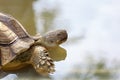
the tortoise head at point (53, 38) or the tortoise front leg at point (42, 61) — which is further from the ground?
the tortoise head at point (53, 38)

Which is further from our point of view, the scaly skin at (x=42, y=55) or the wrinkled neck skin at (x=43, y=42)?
the wrinkled neck skin at (x=43, y=42)

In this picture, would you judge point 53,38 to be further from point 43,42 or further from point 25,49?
point 25,49

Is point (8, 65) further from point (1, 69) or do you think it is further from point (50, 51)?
point (50, 51)

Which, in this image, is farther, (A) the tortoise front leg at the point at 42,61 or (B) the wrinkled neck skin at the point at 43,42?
(B) the wrinkled neck skin at the point at 43,42

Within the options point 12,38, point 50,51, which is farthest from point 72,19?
point 12,38

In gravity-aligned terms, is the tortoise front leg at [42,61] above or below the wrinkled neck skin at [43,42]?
below
